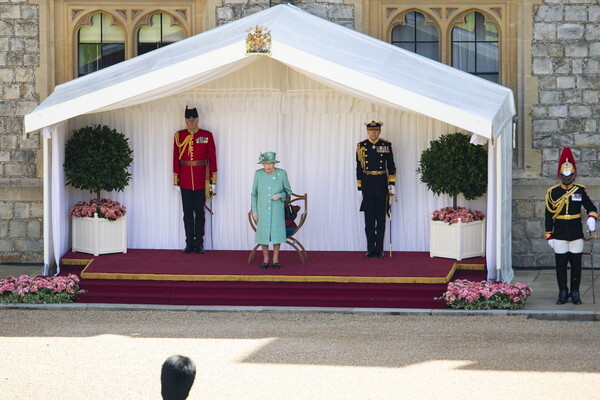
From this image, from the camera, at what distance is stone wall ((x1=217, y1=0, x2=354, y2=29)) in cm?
1451

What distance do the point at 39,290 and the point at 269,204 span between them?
104 inches

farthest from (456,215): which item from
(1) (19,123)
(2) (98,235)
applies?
(1) (19,123)

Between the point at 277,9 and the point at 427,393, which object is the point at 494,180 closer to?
the point at 277,9

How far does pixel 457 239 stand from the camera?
529 inches

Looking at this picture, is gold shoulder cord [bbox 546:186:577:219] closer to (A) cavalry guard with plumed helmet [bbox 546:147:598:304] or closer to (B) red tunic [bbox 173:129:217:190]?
(A) cavalry guard with plumed helmet [bbox 546:147:598:304]

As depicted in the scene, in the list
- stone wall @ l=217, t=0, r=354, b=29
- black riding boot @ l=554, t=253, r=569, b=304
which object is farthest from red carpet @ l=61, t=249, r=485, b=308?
stone wall @ l=217, t=0, r=354, b=29

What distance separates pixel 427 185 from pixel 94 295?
4.31 m

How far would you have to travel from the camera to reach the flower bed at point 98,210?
13.7 metres

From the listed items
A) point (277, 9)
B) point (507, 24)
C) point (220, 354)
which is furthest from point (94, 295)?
point (507, 24)

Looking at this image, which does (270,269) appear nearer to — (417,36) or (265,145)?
(265,145)

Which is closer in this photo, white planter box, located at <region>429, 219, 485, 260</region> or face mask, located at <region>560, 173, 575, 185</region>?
face mask, located at <region>560, 173, 575, 185</region>

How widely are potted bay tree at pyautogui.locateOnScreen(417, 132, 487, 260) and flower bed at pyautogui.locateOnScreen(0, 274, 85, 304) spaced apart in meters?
4.27

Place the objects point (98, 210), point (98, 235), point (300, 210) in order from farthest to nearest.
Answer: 1. point (300, 210)
2. point (98, 210)
3. point (98, 235)

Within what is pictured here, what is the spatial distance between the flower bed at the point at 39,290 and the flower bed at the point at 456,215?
4289 mm
